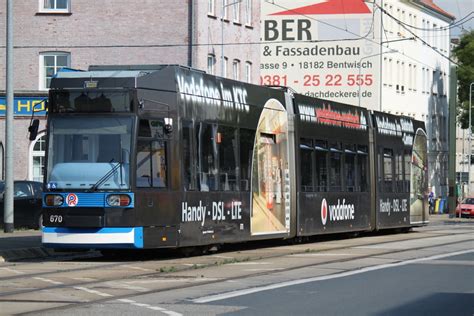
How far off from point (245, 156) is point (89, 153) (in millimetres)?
4470

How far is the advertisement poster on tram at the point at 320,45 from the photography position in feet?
262

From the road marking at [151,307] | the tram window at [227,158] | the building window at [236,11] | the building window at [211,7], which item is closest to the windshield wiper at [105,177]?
the tram window at [227,158]

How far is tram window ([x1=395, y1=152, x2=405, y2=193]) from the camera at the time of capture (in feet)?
117

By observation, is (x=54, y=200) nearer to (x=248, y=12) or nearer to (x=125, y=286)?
(x=125, y=286)

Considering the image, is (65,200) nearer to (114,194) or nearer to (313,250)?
(114,194)

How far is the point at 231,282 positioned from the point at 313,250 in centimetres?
873

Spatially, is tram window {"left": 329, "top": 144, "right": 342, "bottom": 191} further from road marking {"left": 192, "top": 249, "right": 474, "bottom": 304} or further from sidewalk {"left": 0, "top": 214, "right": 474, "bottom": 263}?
sidewalk {"left": 0, "top": 214, "right": 474, "bottom": 263}

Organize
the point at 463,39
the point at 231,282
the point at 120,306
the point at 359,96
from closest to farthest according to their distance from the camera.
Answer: the point at 120,306 → the point at 231,282 → the point at 359,96 → the point at 463,39

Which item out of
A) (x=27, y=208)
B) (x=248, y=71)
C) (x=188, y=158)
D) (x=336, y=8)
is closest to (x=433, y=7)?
(x=336, y=8)

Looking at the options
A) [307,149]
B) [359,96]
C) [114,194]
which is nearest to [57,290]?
[114,194]

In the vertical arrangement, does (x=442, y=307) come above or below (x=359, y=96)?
below

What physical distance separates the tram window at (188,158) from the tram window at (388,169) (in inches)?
502

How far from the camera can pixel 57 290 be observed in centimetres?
1634

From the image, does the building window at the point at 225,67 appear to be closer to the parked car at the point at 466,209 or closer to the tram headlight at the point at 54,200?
the parked car at the point at 466,209
